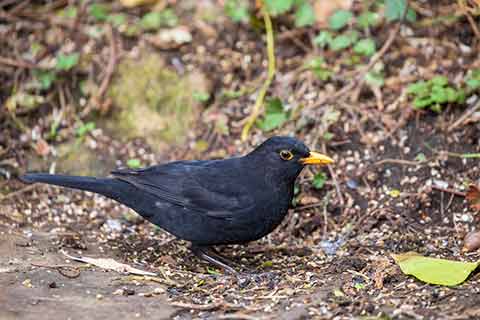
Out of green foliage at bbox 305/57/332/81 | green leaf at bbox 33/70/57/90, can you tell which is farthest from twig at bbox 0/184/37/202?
green foliage at bbox 305/57/332/81

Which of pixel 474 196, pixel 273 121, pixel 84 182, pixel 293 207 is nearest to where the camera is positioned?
pixel 474 196

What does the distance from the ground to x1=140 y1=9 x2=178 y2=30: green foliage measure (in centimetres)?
13

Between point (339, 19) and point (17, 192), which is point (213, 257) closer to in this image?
A: point (17, 192)

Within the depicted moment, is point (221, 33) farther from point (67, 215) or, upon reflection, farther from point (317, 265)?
point (317, 265)

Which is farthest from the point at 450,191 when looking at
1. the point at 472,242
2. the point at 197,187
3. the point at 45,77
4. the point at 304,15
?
the point at 45,77

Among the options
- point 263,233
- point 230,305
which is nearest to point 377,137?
point 263,233

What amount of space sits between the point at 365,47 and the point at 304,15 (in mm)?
696

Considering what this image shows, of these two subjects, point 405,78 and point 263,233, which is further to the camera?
point 405,78

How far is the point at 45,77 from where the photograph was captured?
710 centimetres

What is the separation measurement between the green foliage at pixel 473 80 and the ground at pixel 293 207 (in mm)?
120

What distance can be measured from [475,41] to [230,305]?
3.75 metres

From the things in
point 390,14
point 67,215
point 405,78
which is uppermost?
point 390,14

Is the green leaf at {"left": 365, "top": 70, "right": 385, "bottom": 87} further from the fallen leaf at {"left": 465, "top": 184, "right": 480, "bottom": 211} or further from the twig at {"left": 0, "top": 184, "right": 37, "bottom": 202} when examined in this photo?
the twig at {"left": 0, "top": 184, "right": 37, "bottom": 202}

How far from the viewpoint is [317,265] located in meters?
5.11
